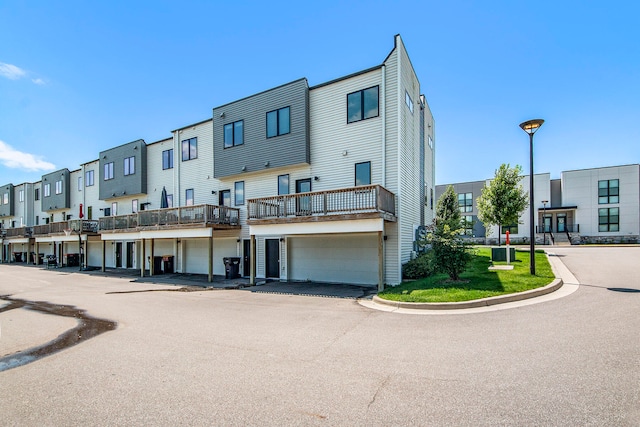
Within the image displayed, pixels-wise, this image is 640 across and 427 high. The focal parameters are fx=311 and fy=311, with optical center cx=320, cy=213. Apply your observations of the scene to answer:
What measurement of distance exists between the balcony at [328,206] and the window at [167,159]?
11.0 metres

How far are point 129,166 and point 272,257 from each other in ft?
52.2

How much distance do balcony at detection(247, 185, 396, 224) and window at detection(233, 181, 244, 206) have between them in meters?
3.55

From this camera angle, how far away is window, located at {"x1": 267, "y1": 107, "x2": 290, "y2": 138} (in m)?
16.3

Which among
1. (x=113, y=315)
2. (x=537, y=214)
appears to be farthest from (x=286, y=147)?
(x=537, y=214)

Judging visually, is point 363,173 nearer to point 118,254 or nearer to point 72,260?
point 118,254

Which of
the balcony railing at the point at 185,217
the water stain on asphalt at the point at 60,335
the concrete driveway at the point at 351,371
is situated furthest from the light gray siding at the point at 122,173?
the concrete driveway at the point at 351,371

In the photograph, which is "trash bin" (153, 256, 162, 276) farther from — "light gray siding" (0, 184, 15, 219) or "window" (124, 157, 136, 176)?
"light gray siding" (0, 184, 15, 219)

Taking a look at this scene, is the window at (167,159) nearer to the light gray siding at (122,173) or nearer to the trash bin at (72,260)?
the light gray siding at (122,173)

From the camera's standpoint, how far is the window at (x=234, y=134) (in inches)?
711

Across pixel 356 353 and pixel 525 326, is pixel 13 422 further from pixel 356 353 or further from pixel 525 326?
pixel 525 326

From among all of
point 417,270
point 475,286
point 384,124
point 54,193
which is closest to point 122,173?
point 54,193

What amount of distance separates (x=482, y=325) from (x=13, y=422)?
7519 millimetres

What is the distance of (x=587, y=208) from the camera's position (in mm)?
38250

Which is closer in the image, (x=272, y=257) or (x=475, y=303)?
(x=475, y=303)
